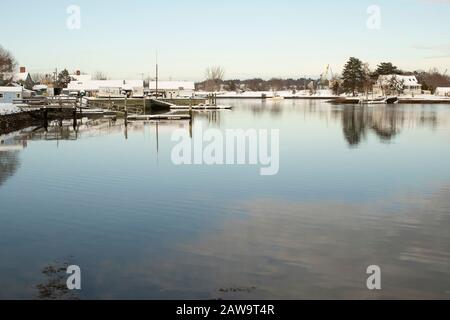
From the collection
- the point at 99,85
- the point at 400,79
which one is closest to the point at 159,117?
the point at 99,85

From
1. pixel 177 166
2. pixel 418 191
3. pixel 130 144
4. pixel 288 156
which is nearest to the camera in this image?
pixel 418 191

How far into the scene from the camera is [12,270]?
41.0 ft

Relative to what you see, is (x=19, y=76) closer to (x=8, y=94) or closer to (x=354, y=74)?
(x=8, y=94)

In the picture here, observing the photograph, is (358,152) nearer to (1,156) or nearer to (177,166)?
(177,166)

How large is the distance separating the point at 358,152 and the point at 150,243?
77.4 feet

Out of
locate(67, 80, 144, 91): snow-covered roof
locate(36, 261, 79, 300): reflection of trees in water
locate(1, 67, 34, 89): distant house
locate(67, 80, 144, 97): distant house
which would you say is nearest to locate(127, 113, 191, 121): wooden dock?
locate(36, 261, 79, 300): reflection of trees in water

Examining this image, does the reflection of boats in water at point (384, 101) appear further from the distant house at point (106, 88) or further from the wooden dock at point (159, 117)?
the wooden dock at point (159, 117)

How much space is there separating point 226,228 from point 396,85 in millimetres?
173505

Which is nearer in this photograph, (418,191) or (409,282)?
(409,282)

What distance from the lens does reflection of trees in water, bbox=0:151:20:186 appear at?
86.9ft

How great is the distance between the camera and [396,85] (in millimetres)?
177750

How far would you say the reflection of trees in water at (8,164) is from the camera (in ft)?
86.9
